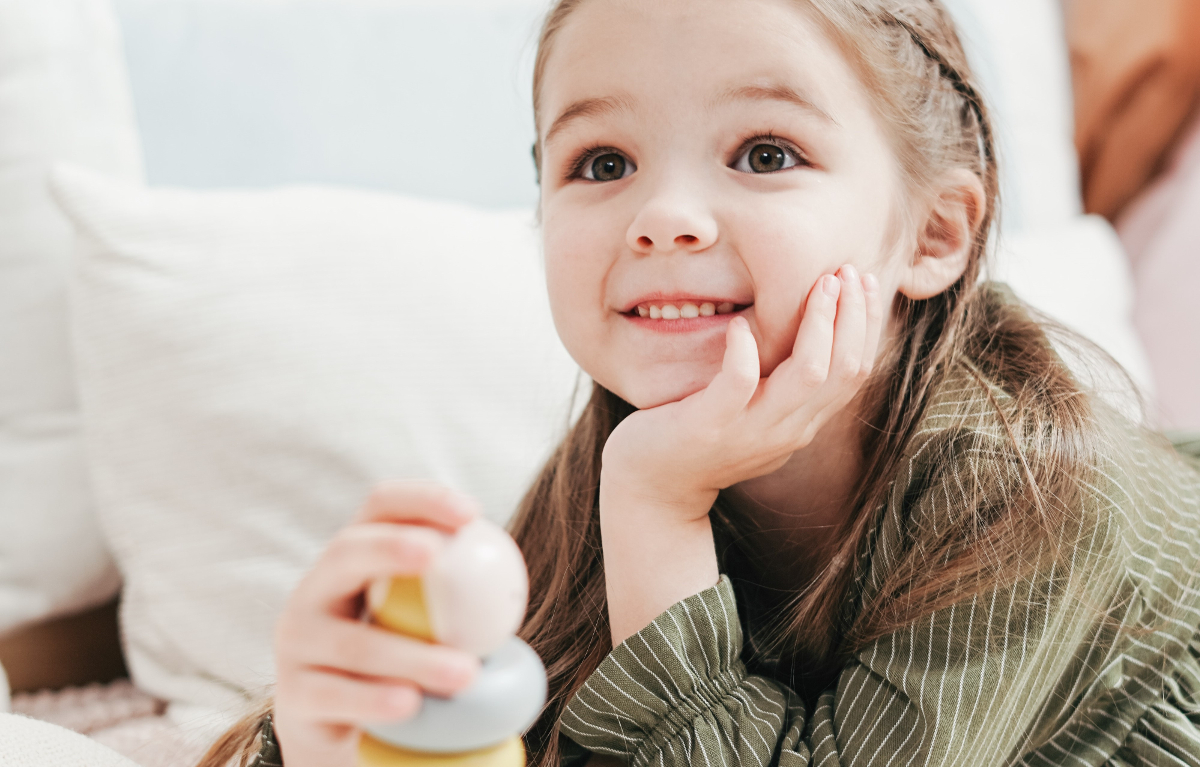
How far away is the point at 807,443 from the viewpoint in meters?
0.72

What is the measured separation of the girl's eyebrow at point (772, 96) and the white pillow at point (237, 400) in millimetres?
436

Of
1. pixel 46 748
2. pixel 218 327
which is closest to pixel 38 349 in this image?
pixel 218 327

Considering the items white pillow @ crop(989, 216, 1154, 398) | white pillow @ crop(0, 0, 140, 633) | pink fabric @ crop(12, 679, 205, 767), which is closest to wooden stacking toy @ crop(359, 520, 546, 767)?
pink fabric @ crop(12, 679, 205, 767)

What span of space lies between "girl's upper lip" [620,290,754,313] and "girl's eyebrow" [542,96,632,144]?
0.13m

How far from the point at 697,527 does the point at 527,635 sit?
0.23m

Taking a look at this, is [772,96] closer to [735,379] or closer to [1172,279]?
[735,379]

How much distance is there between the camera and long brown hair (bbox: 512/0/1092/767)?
0.69 metres

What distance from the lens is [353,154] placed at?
1142 millimetres

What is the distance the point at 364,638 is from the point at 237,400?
0.57 m

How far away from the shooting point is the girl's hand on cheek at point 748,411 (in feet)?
2.13

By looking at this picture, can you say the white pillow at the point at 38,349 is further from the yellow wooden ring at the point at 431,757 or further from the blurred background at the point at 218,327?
the yellow wooden ring at the point at 431,757

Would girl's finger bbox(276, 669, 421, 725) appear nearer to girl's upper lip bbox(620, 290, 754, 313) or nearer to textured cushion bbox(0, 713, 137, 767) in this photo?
textured cushion bbox(0, 713, 137, 767)

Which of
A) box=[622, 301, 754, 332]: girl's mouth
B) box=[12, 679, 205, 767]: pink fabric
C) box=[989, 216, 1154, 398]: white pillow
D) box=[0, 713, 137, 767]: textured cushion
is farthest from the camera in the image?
box=[989, 216, 1154, 398]: white pillow

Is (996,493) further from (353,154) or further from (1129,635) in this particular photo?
(353,154)
